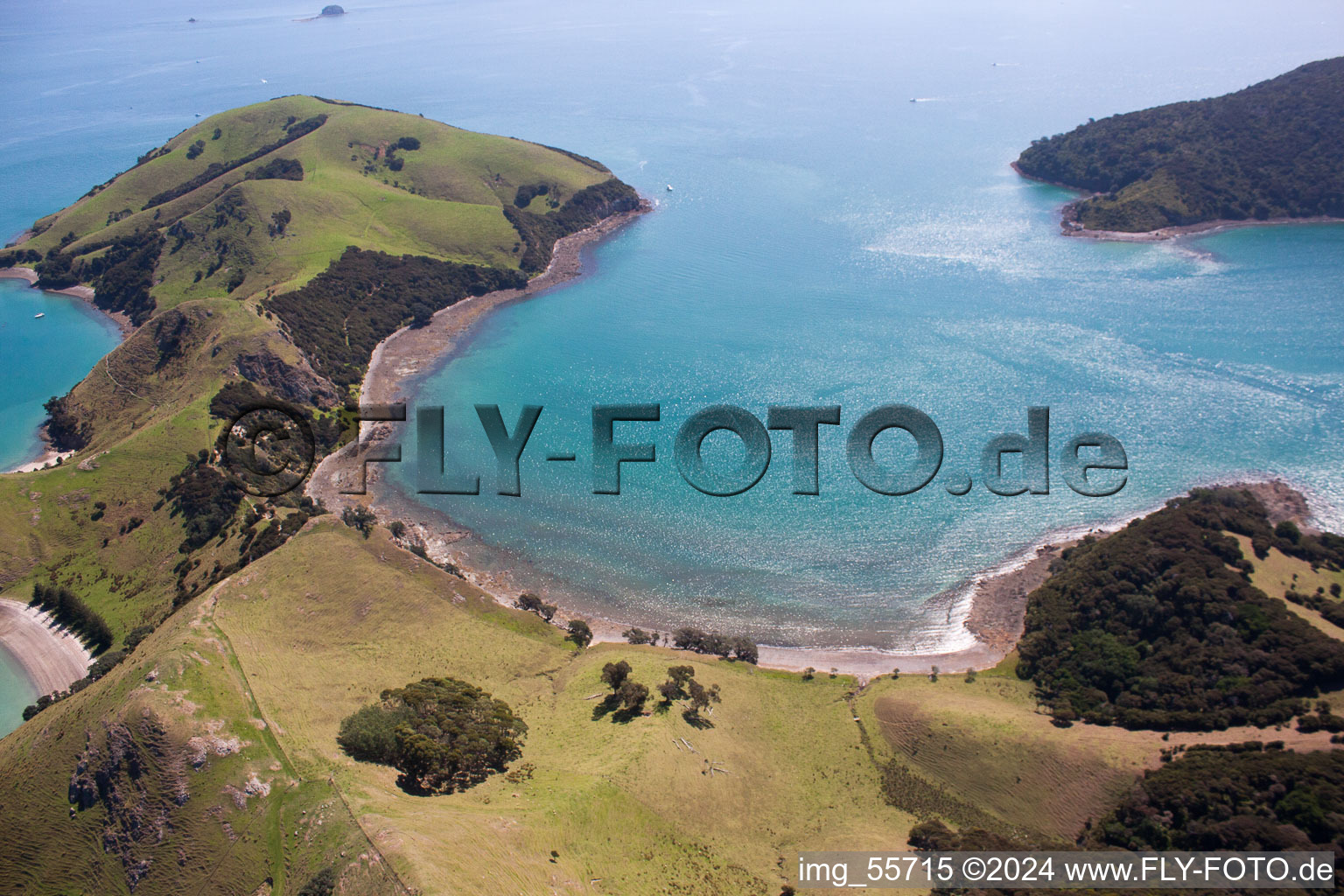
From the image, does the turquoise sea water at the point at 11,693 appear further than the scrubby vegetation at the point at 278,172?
No

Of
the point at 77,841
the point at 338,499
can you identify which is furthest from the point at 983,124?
the point at 77,841

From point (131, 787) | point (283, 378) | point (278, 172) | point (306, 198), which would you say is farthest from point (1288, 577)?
point (278, 172)

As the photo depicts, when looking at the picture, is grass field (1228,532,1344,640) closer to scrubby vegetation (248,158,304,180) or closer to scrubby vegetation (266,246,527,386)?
scrubby vegetation (266,246,527,386)

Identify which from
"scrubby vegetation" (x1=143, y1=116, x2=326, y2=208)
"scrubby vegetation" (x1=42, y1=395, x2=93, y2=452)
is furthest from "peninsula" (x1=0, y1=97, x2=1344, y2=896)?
"scrubby vegetation" (x1=143, y1=116, x2=326, y2=208)

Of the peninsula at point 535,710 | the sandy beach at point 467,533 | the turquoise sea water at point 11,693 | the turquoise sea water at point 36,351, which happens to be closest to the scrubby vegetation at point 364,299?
the sandy beach at point 467,533

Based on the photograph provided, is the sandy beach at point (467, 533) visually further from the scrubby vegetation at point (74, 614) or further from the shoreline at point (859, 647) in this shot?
the scrubby vegetation at point (74, 614)

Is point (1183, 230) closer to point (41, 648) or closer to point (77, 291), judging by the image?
point (41, 648)
